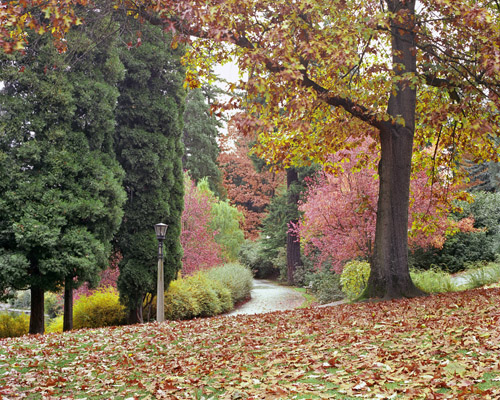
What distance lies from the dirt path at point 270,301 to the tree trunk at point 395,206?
6657 mm

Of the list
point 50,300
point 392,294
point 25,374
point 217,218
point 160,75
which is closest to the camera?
point 25,374

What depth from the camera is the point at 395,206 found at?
8.55 metres

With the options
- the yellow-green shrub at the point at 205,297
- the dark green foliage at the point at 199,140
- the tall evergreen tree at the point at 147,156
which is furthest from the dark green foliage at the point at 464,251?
the dark green foliage at the point at 199,140

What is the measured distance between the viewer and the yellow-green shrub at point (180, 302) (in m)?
13.0

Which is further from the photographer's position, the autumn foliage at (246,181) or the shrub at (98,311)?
the autumn foliage at (246,181)

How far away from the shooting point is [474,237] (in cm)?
1683

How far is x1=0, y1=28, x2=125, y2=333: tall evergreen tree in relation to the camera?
921 cm

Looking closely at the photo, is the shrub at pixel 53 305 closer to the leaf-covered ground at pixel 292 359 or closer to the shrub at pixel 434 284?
the leaf-covered ground at pixel 292 359

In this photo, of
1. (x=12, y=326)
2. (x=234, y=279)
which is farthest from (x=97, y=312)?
(x=234, y=279)

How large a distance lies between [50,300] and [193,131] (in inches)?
651

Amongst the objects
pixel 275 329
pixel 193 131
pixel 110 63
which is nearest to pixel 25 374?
pixel 275 329

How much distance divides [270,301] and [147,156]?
8.08 m

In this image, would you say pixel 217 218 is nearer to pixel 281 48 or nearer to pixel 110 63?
pixel 110 63

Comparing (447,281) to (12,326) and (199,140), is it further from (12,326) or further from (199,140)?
(199,140)
